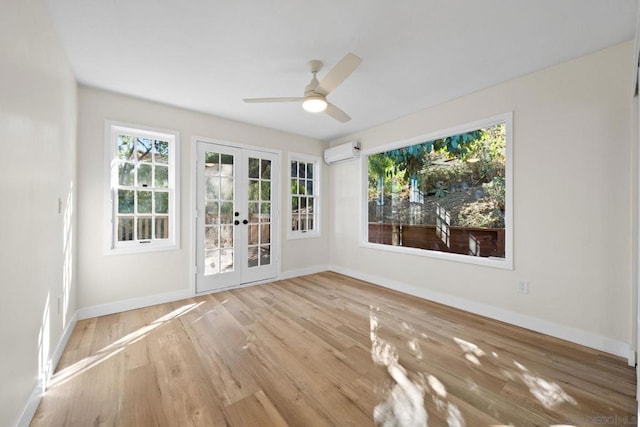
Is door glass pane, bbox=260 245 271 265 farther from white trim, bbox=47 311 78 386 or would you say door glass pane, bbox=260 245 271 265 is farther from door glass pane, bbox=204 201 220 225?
white trim, bbox=47 311 78 386

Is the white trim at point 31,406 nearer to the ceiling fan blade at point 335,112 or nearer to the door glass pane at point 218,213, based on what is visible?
the door glass pane at point 218,213

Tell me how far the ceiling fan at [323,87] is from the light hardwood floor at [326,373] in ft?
7.11

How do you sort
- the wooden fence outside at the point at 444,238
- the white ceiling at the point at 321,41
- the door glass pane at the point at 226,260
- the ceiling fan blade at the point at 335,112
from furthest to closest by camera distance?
the door glass pane at the point at 226,260, the wooden fence outside at the point at 444,238, the ceiling fan blade at the point at 335,112, the white ceiling at the point at 321,41

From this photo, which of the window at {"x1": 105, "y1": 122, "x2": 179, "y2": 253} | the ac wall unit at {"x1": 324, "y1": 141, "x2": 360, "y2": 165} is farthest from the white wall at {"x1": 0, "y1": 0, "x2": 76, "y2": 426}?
the ac wall unit at {"x1": 324, "y1": 141, "x2": 360, "y2": 165}

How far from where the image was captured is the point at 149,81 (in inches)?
108

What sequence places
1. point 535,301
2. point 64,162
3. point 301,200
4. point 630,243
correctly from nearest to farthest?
point 630,243
point 64,162
point 535,301
point 301,200

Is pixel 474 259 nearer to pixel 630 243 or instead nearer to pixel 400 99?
pixel 630 243

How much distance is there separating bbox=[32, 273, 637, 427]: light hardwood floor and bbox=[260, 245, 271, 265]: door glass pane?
1.35 m

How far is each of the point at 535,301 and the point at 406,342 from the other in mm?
1388

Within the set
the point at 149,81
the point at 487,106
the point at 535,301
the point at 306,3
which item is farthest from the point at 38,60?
the point at 535,301

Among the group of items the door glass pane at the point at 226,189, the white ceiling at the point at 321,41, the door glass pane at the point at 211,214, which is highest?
the white ceiling at the point at 321,41

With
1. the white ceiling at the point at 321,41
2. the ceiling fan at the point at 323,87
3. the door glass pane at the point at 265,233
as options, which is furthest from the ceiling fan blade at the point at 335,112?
the door glass pane at the point at 265,233

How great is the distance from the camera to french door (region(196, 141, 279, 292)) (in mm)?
3645

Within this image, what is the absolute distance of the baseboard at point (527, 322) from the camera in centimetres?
213
